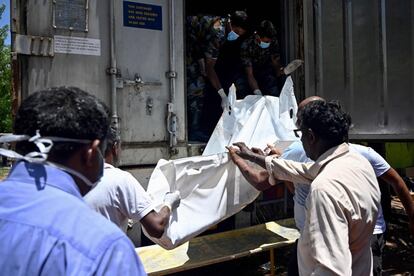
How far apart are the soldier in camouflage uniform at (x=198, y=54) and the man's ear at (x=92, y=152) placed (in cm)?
294

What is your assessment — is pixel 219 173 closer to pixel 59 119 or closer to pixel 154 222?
pixel 154 222

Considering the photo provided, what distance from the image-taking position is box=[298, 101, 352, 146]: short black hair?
188 centimetres

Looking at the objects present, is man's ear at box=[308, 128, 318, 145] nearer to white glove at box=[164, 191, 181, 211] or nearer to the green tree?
white glove at box=[164, 191, 181, 211]

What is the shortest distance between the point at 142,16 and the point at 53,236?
8.40 ft

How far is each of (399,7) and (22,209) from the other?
3.83 m

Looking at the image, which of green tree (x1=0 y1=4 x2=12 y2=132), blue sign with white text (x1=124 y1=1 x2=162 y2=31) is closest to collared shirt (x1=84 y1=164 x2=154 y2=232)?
blue sign with white text (x1=124 y1=1 x2=162 y2=31)

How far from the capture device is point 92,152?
0.97 meters

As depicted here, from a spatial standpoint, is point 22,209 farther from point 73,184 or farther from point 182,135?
point 182,135

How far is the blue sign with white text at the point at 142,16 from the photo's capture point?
120 inches

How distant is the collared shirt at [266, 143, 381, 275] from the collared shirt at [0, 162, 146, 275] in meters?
0.94

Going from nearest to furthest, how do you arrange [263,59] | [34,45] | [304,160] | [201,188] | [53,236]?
[53,236] → [304,160] → [34,45] → [201,188] → [263,59]

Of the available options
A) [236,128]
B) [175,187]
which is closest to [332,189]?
[175,187]

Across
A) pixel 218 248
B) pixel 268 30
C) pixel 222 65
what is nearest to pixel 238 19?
pixel 268 30

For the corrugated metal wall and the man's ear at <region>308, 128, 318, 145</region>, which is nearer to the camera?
the man's ear at <region>308, 128, 318, 145</region>
